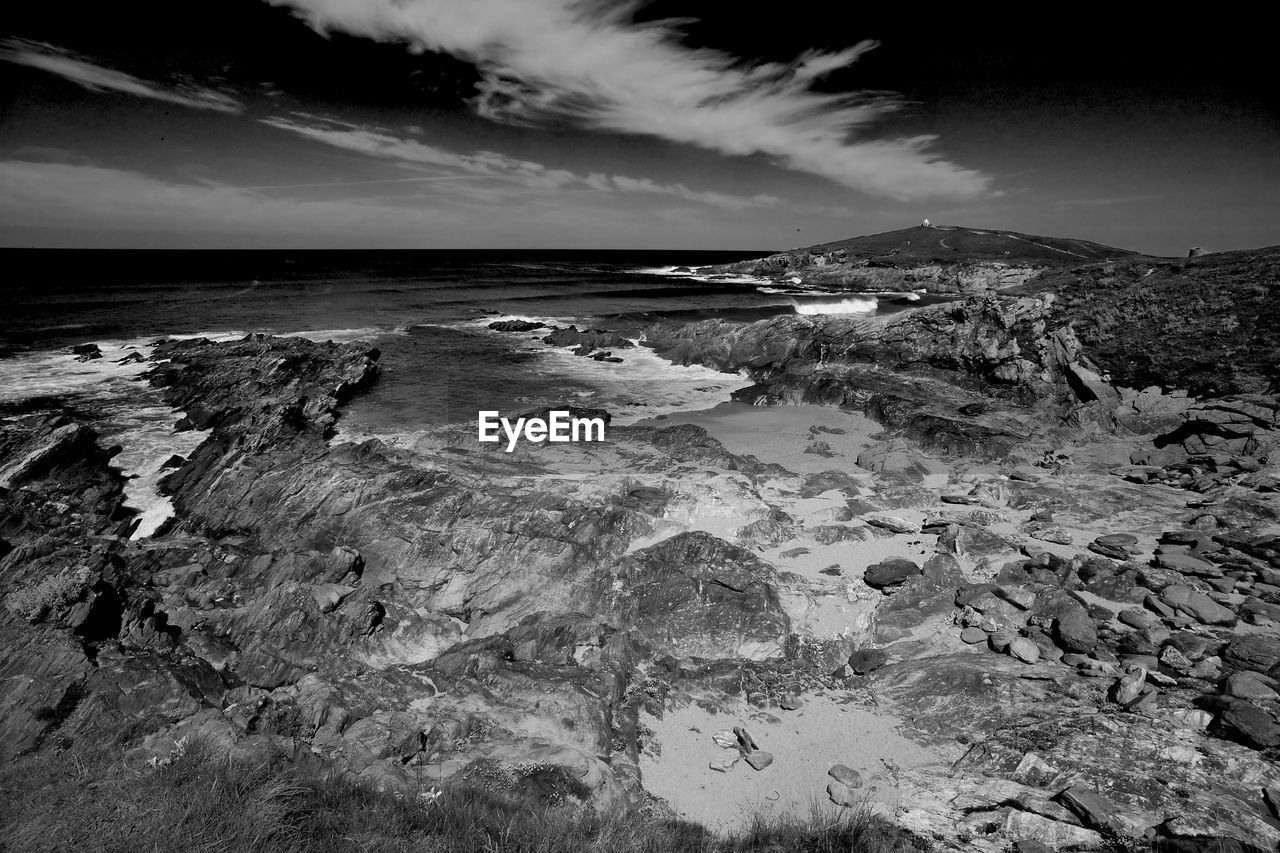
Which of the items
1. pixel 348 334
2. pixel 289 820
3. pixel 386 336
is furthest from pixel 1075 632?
pixel 348 334

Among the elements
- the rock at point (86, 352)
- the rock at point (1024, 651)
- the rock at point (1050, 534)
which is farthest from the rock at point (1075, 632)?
the rock at point (86, 352)

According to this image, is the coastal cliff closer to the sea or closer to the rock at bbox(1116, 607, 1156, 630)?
the sea

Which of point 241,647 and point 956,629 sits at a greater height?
point 956,629

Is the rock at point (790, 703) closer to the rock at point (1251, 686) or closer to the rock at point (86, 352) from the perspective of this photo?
the rock at point (1251, 686)

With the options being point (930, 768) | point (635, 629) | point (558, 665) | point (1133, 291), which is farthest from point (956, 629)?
point (1133, 291)

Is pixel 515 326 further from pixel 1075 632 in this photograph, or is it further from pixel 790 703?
pixel 1075 632

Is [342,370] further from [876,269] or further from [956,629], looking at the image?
[876,269]
